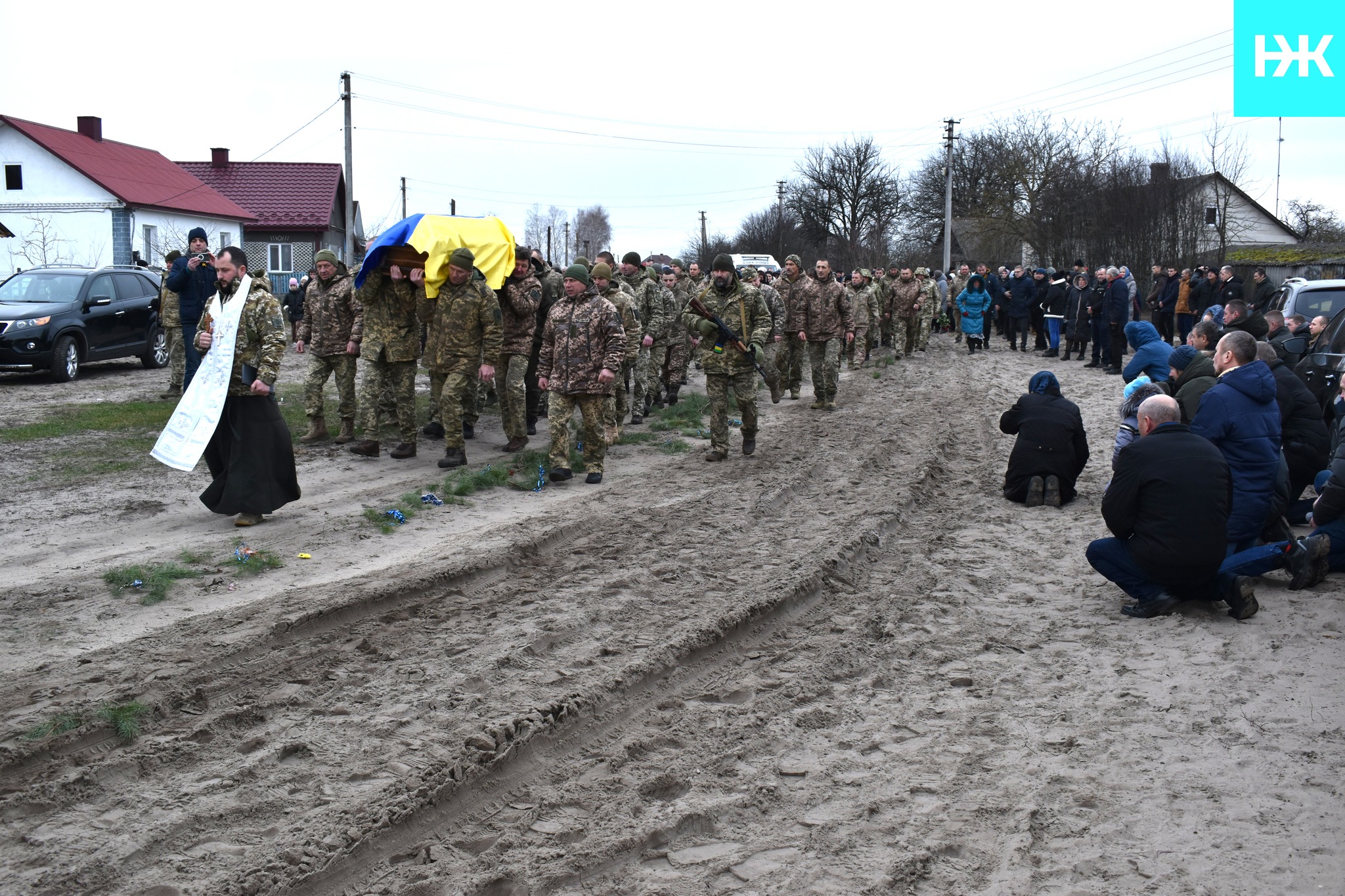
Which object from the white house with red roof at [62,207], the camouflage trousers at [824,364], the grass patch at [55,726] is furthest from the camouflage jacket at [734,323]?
the white house with red roof at [62,207]

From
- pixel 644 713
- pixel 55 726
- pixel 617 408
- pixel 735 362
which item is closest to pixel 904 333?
pixel 617 408

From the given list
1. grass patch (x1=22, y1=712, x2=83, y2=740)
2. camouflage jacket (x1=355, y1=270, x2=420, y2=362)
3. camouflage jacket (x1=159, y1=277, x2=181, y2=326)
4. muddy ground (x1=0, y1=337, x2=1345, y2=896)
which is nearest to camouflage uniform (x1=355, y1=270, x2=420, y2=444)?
camouflage jacket (x1=355, y1=270, x2=420, y2=362)

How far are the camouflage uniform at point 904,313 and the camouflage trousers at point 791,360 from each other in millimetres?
7883

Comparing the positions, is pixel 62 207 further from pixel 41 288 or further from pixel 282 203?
pixel 41 288

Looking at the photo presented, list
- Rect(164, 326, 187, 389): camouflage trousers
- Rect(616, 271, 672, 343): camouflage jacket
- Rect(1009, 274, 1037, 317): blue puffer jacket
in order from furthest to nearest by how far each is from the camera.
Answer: Rect(1009, 274, 1037, 317): blue puffer jacket → Rect(164, 326, 187, 389): camouflage trousers → Rect(616, 271, 672, 343): camouflage jacket

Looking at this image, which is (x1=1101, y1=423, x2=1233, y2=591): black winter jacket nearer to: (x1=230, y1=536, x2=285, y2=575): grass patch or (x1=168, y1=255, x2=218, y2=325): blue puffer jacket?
(x1=230, y1=536, x2=285, y2=575): grass patch

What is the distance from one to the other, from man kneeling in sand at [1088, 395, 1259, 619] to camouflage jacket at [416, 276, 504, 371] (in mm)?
5858

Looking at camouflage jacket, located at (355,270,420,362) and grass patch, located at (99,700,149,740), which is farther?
camouflage jacket, located at (355,270,420,362)

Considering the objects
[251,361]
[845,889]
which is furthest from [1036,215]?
[845,889]

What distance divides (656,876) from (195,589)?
4.01m

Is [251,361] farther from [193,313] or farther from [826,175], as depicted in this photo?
[826,175]

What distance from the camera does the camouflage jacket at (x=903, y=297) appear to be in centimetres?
2411

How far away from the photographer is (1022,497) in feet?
32.1

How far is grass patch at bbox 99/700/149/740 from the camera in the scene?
4.65 m
